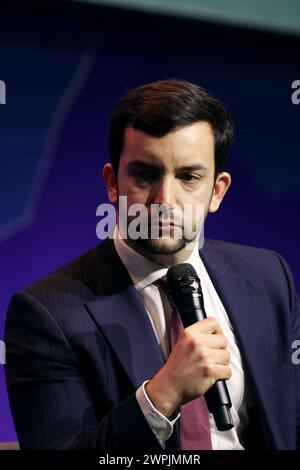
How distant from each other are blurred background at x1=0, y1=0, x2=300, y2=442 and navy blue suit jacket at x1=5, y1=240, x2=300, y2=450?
482 millimetres

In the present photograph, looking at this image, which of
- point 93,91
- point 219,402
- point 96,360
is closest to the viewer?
point 219,402

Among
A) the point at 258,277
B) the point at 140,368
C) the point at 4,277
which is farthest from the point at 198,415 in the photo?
the point at 4,277

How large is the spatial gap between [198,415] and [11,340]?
1.47 ft

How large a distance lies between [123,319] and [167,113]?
1.53ft

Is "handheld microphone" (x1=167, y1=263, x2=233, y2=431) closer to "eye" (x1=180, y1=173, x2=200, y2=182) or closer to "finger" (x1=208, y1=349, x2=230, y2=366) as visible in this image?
"finger" (x1=208, y1=349, x2=230, y2=366)

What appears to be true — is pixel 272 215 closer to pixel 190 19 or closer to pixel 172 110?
pixel 190 19

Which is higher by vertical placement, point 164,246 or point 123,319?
point 164,246

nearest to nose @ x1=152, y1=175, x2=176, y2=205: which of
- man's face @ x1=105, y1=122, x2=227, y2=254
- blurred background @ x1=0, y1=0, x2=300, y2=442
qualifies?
man's face @ x1=105, y1=122, x2=227, y2=254

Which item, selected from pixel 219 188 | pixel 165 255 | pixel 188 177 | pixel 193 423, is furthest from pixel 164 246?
pixel 193 423

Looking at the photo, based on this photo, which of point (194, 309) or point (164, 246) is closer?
point (194, 309)

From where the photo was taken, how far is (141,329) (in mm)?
1546

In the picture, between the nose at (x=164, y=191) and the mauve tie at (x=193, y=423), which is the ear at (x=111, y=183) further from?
the mauve tie at (x=193, y=423)

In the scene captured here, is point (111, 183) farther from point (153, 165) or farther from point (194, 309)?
point (194, 309)

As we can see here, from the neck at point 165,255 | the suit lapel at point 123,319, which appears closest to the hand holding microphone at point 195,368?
the suit lapel at point 123,319
